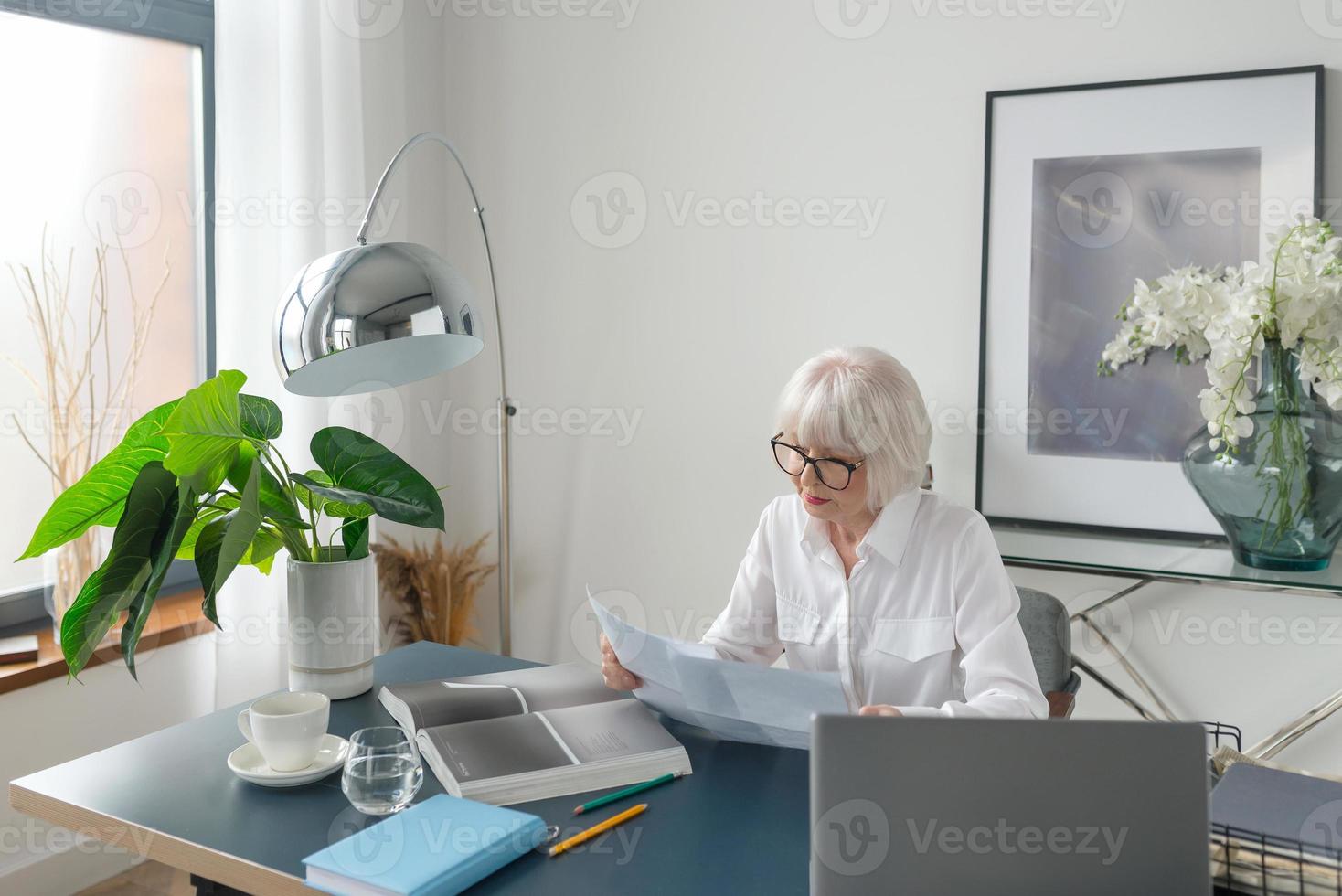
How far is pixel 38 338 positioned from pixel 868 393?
200 centimetres

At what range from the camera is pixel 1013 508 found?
105 inches

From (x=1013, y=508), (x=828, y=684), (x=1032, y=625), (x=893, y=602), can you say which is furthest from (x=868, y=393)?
(x=1013, y=508)

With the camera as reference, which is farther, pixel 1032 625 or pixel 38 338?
pixel 38 338

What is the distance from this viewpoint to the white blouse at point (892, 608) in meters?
1.68

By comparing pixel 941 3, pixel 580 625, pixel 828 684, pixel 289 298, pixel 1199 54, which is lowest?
pixel 580 625

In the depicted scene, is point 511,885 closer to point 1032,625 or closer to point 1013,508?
point 1032,625

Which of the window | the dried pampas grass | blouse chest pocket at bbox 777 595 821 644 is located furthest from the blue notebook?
the dried pampas grass

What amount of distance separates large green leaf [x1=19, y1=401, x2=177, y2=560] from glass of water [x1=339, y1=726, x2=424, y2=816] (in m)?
0.56

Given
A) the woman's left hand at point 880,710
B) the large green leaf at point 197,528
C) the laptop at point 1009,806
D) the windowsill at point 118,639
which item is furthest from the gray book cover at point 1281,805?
the windowsill at point 118,639

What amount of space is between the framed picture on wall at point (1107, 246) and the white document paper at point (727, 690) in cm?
139

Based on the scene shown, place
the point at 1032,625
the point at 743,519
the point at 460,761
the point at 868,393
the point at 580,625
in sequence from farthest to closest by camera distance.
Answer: the point at 580,625 → the point at 743,519 → the point at 1032,625 → the point at 868,393 → the point at 460,761

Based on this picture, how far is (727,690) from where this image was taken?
4.81 feet

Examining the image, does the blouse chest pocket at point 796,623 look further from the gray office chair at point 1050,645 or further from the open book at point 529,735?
the gray office chair at point 1050,645

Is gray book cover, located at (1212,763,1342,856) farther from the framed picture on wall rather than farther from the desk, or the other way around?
the framed picture on wall
